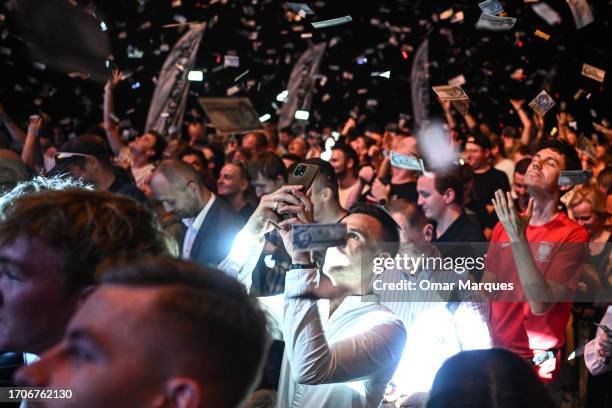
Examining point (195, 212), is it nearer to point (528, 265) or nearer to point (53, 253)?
point (528, 265)

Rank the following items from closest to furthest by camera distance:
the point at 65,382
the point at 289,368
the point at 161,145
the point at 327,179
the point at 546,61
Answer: the point at 65,382 → the point at 289,368 → the point at 327,179 → the point at 161,145 → the point at 546,61

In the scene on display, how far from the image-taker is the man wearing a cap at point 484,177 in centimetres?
797

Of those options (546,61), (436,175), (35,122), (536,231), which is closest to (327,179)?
(436,175)

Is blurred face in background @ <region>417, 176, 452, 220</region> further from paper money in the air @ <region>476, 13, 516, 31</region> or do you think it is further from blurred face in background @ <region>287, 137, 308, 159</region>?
blurred face in background @ <region>287, 137, 308, 159</region>

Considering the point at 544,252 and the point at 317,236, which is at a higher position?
the point at 317,236

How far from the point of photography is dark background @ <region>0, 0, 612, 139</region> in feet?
34.6

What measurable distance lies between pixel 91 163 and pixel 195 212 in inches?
33.5

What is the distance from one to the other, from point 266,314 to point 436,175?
4.31 meters

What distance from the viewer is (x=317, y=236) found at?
3.21 meters

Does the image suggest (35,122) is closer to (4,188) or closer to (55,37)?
(55,37)

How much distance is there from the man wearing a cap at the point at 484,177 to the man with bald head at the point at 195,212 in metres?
2.36

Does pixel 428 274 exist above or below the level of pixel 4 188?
below

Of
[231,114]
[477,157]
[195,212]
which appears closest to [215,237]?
[195,212]

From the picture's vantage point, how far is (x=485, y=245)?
210 inches
